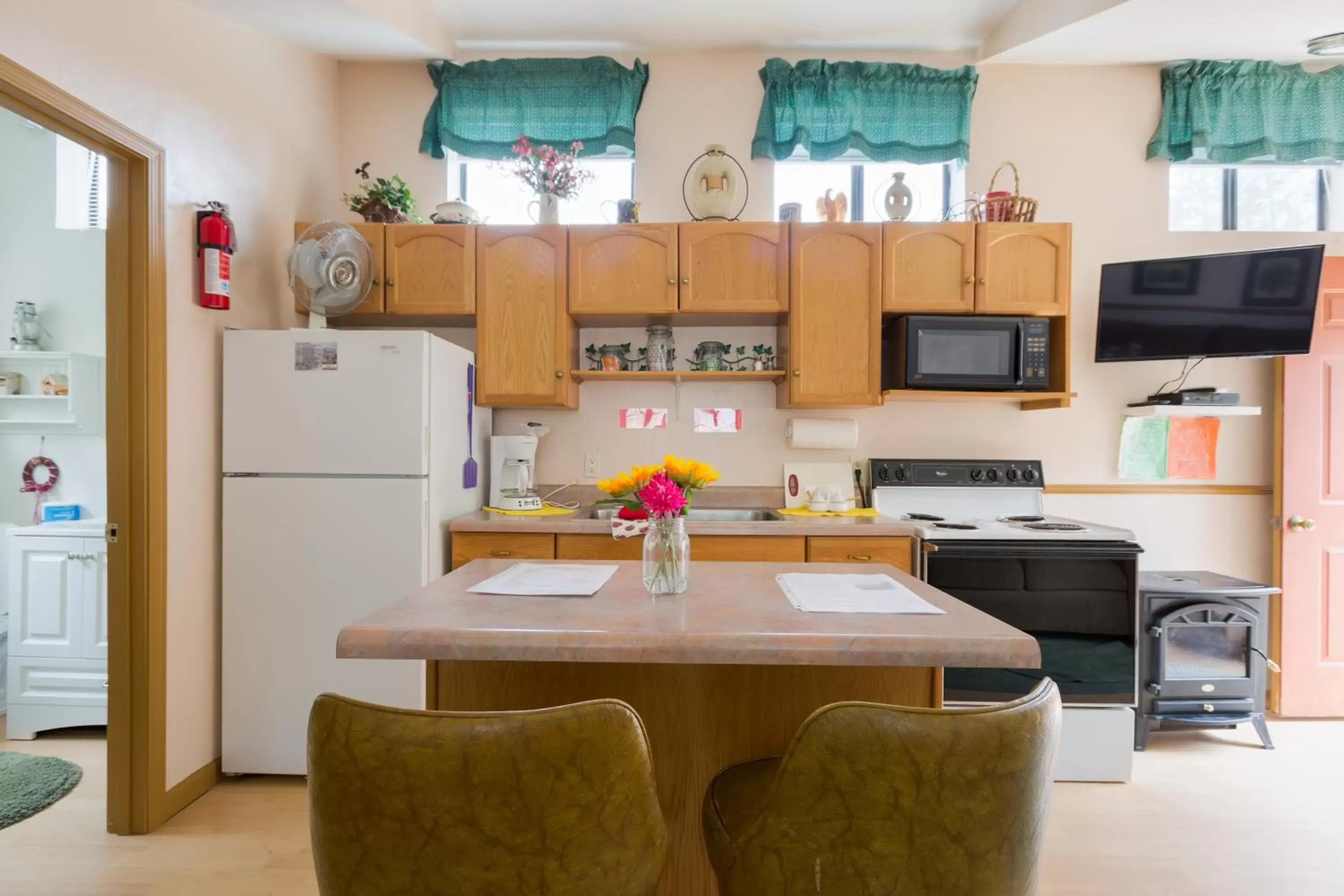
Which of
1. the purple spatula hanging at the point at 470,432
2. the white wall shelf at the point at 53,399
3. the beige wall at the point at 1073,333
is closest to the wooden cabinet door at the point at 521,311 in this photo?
the purple spatula hanging at the point at 470,432

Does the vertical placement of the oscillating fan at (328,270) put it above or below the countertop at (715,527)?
above

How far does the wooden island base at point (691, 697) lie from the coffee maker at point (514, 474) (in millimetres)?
1608

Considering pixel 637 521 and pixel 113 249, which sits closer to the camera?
pixel 637 521

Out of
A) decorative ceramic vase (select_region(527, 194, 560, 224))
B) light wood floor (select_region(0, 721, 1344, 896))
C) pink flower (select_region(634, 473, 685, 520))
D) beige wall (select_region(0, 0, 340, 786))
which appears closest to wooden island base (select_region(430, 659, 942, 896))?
pink flower (select_region(634, 473, 685, 520))

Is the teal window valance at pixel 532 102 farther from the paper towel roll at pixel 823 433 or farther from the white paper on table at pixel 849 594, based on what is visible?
the white paper on table at pixel 849 594

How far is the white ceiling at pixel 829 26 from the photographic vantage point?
110 inches

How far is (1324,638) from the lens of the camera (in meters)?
3.11

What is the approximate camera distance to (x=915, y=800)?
2.87ft

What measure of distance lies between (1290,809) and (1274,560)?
4.14 ft

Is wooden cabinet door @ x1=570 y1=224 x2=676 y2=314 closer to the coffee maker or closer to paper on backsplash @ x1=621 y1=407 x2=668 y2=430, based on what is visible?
paper on backsplash @ x1=621 y1=407 x2=668 y2=430

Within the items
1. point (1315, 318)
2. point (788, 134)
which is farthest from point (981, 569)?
point (788, 134)

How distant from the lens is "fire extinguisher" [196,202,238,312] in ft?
7.91

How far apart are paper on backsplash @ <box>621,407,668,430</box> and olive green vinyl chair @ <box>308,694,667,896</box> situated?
2.52m

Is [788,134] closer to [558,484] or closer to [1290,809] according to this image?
[558,484]
